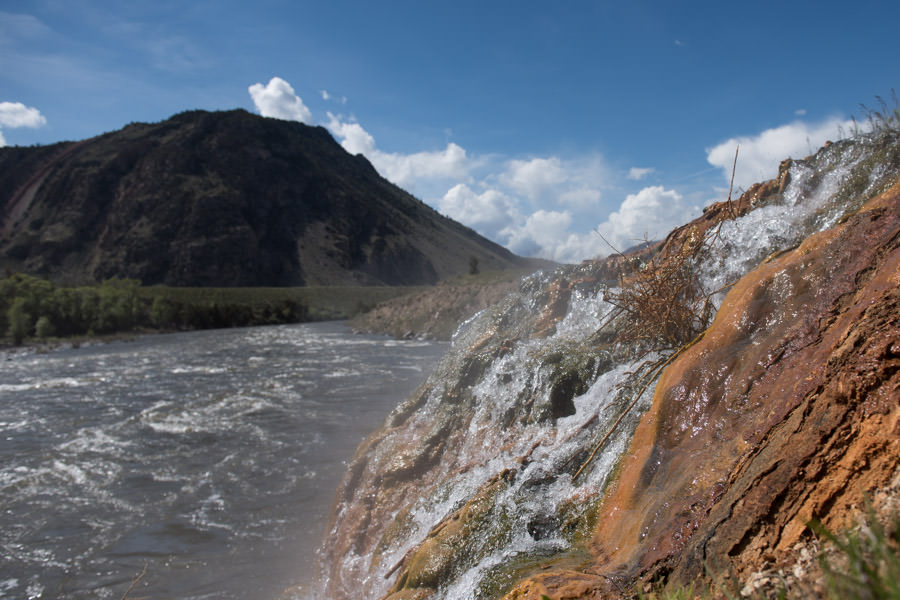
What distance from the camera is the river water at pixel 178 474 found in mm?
5074

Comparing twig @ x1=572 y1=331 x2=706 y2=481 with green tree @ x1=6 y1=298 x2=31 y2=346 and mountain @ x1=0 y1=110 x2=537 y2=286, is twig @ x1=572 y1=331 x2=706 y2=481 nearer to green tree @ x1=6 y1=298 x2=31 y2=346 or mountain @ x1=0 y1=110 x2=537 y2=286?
green tree @ x1=6 y1=298 x2=31 y2=346

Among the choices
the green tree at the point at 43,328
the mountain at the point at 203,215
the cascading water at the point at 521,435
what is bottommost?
the green tree at the point at 43,328

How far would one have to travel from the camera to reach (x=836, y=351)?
71.6 inches

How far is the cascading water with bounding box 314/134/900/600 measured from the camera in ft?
9.02

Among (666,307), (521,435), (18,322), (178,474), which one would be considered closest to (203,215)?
(18,322)

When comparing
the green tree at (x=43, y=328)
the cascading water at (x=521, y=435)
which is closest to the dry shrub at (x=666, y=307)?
the cascading water at (x=521, y=435)

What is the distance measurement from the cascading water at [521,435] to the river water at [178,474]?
1.26 meters

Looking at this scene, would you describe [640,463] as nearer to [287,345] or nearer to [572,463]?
[572,463]

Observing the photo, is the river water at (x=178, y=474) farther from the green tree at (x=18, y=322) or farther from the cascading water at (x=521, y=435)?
the green tree at (x=18, y=322)

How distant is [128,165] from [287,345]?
373 feet

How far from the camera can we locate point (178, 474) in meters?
7.69

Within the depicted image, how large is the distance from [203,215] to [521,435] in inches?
4638

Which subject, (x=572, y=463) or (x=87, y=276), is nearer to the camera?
(x=572, y=463)

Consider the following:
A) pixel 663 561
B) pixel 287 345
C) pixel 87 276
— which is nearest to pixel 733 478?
pixel 663 561
